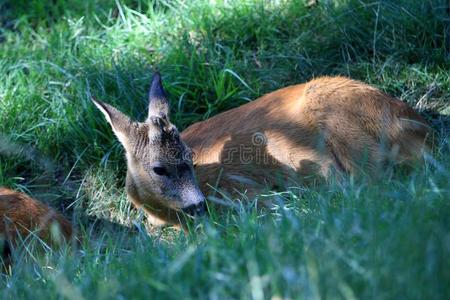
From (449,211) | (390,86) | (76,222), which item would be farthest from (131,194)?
(449,211)

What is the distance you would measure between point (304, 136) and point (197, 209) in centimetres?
115

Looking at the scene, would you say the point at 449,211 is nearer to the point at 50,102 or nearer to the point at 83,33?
the point at 50,102

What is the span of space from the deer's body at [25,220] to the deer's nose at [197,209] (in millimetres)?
988

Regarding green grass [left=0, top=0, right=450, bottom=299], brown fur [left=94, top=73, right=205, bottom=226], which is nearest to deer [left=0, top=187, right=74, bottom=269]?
green grass [left=0, top=0, right=450, bottom=299]

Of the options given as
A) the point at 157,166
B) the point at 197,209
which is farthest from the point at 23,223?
the point at 197,209

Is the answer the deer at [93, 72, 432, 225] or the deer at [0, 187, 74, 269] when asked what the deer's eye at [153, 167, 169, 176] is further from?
the deer at [0, 187, 74, 269]

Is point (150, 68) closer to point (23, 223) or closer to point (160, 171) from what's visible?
point (160, 171)

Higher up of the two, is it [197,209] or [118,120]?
[118,120]

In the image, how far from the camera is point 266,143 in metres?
7.74

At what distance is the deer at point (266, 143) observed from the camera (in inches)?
289

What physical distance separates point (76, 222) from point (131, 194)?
73cm

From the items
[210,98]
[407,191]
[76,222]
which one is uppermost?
[407,191]

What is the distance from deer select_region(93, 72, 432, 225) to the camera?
24.1 ft

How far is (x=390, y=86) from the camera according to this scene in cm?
877
